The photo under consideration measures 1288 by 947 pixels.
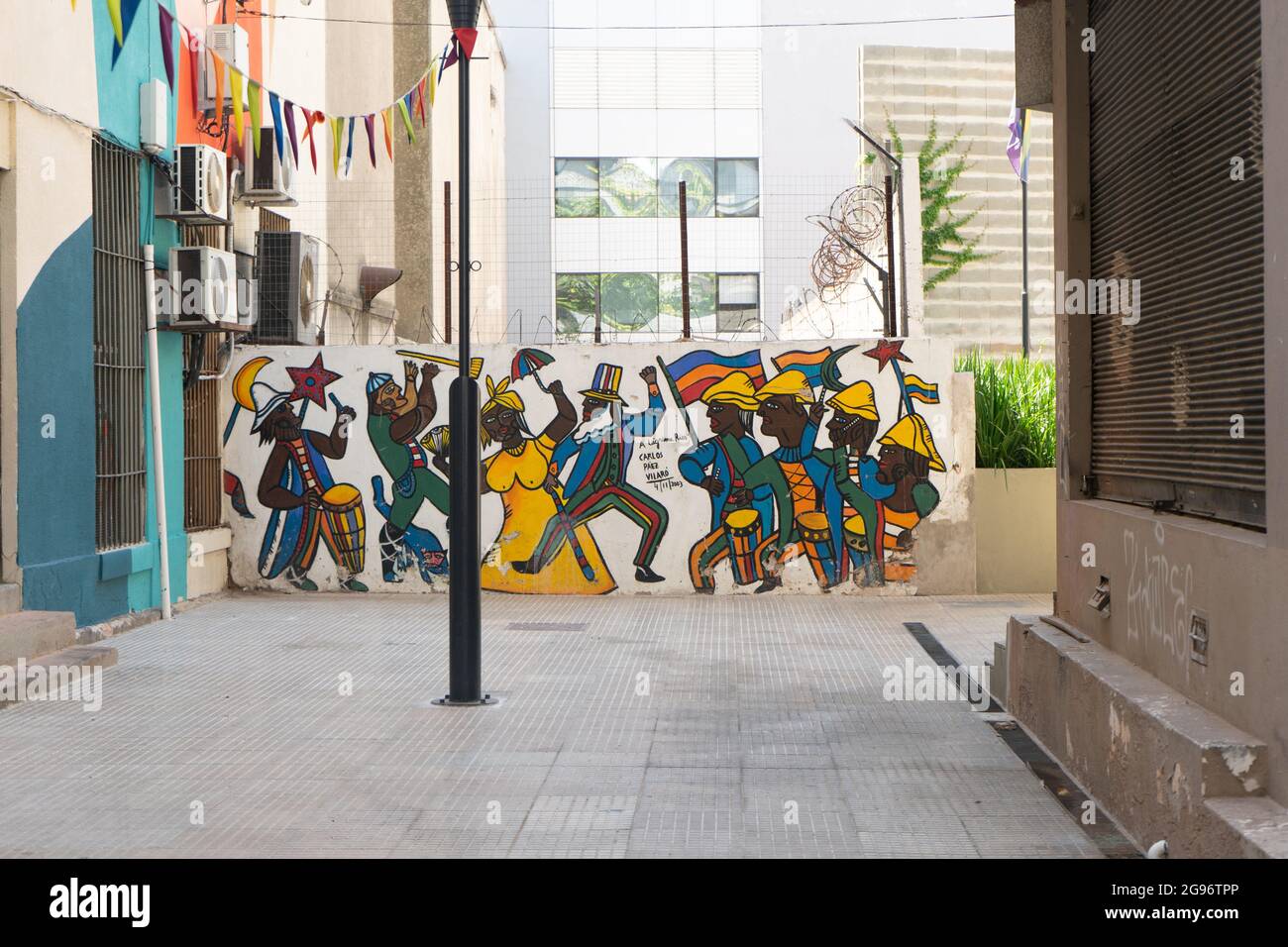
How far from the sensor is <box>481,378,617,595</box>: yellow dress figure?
13.1m

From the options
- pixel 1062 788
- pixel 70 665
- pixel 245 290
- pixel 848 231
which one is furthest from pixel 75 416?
pixel 848 231

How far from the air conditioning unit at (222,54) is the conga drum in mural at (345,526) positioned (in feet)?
12.4

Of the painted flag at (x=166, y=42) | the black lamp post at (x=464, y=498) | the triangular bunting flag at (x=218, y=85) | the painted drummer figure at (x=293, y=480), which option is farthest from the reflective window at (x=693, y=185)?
the black lamp post at (x=464, y=498)

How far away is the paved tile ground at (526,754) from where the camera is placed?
211 inches

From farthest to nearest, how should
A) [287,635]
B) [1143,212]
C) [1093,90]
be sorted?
[287,635], [1093,90], [1143,212]

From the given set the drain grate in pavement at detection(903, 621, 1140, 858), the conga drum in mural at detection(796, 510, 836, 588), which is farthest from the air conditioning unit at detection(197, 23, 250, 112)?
the drain grate in pavement at detection(903, 621, 1140, 858)

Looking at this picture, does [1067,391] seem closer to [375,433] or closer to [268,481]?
[375,433]

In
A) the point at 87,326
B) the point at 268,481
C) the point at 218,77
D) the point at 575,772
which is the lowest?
the point at 575,772

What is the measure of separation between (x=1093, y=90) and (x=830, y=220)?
22.9 feet

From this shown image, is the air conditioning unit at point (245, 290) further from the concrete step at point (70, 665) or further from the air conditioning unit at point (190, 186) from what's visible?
the concrete step at point (70, 665)

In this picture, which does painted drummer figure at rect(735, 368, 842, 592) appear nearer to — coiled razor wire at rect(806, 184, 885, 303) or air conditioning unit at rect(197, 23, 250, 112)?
coiled razor wire at rect(806, 184, 885, 303)

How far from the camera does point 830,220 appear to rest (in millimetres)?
14242

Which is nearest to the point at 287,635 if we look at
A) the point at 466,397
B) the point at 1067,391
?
the point at 466,397

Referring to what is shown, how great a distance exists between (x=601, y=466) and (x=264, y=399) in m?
3.43
